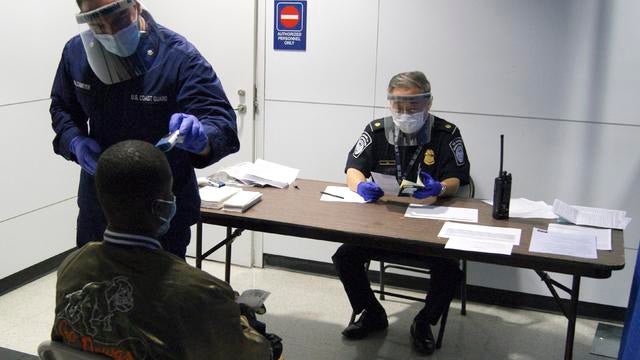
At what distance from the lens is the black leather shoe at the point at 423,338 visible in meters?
2.84

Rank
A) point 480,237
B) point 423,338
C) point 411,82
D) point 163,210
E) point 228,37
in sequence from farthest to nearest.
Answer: point 228,37, point 423,338, point 411,82, point 480,237, point 163,210

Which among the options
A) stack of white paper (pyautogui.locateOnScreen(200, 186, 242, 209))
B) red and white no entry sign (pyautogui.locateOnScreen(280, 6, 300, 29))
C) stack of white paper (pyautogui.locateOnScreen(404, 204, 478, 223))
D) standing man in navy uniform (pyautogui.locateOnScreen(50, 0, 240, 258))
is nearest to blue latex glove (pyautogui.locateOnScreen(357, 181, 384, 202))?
stack of white paper (pyautogui.locateOnScreen(404, 204, 478, 223))

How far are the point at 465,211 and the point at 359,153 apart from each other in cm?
63

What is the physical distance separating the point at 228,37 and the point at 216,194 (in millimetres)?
1296

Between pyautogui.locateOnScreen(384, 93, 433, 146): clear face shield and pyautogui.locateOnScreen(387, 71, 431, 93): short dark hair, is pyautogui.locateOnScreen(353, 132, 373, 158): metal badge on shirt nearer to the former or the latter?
pyautogui.locateOnScreen(384, 93, 433, 146): clear face shield

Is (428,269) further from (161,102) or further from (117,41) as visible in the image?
(117,41)

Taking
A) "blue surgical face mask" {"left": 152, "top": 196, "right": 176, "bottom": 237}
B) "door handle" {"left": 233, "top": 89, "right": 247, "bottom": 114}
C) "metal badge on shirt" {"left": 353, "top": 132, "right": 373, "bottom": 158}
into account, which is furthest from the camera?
"door handle" {"left": 233, "top": 89, "right": 247, "bottom": 114}

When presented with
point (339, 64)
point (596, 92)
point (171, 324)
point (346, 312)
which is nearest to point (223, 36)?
point (339, 64)

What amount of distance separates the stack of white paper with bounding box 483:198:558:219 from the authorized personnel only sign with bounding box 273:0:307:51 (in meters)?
1.47

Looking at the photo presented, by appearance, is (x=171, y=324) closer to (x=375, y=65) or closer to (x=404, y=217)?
(x=404, y=217)

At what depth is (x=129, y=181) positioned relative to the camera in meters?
1.39

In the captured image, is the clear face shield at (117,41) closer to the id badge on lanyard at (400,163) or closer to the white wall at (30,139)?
the id badge on lanyard at (400,163)

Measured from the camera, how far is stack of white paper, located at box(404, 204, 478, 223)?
96.5 inches

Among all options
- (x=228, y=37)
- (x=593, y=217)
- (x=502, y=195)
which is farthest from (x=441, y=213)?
(x=228, y=37)
